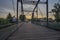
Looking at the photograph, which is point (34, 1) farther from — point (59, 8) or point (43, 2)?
point (59, 8)

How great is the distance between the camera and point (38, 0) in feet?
139

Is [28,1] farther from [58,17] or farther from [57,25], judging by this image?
[57,25]

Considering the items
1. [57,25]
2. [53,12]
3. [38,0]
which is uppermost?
[38,0]

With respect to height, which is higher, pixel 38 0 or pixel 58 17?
pixel 38 0

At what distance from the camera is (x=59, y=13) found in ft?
97.6

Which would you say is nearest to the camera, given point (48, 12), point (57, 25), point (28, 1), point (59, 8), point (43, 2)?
point (57, 25)

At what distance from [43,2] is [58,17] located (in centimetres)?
1077

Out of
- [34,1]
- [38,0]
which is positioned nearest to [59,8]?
[38,0]

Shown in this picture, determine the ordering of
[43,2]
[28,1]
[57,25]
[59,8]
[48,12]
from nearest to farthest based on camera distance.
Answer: [57,25], [59,8], [48,12], [43,2], [28,1]

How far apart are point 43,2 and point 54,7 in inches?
212

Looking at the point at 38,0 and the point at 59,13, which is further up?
the point at 38,0

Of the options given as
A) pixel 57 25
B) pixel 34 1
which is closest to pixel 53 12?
pixel 57 25

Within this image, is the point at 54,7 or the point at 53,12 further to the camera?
the point at 54,7

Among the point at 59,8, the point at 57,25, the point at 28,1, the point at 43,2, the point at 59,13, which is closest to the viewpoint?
the point at 57,25
